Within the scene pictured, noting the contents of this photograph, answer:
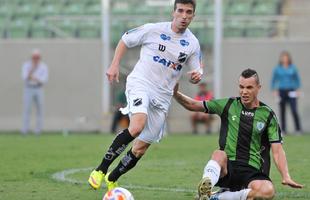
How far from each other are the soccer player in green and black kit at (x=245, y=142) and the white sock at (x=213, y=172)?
4 centimetres

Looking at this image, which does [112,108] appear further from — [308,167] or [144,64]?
[144,64]

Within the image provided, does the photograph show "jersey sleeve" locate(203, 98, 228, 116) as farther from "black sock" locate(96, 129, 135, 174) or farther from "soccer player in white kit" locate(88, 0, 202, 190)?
"black sock" locate(96, 129, 135, 174)

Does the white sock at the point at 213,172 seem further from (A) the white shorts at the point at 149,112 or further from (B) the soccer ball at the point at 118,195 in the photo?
(A) the white shorts at the point at 149,112

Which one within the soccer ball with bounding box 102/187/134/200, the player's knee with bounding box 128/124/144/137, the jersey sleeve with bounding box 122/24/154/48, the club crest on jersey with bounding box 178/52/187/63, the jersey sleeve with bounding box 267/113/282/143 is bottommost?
the soccer ball with bounding box 102/187/134/200

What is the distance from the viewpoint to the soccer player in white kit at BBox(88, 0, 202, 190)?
8.84m

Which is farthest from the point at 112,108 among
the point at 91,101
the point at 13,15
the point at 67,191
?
the point at 67,191

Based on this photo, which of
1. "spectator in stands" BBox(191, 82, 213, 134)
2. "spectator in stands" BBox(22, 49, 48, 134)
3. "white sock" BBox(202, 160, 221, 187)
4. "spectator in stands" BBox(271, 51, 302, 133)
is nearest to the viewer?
"white sock" BBox(202, 160, 221, 187)

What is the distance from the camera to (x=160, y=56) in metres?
9.03

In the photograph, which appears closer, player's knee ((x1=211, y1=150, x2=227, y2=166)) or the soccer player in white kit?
player's knee ((x1=211, y1=150, x2=227, y2=166))

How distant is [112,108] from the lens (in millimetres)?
22828

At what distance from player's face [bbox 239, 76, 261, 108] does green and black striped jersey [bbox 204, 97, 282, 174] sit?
0.50 ft

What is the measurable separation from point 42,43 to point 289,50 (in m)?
6.88

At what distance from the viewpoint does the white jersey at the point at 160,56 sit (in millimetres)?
8977

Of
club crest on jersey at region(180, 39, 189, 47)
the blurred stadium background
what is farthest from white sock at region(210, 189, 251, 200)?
the blurred stadium background
